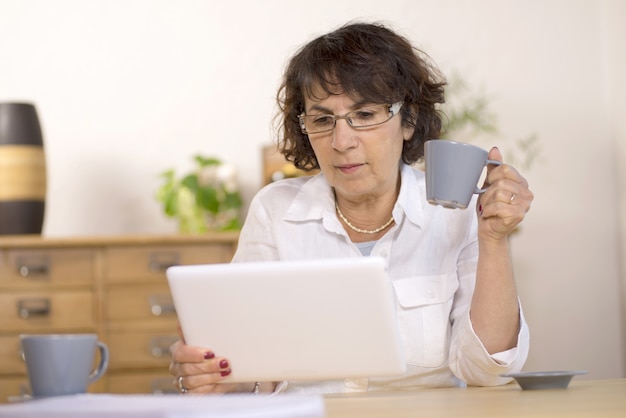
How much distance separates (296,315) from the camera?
128 centimetres

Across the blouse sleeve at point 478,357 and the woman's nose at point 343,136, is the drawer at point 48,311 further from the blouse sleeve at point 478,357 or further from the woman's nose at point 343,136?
the blouse sleeve at point 478,357

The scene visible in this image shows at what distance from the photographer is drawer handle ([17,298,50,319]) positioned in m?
3.13

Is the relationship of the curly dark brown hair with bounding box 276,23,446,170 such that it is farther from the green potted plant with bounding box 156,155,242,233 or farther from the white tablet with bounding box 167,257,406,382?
the green potted plant with bounding box 156,155,242,233

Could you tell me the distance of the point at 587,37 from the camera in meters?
3.81

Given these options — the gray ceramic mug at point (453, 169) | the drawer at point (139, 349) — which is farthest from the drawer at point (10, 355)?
the gray ceramic mug at point (453, 169)

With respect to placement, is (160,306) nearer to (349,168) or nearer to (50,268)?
(50,268)

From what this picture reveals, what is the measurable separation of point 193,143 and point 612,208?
167 cm

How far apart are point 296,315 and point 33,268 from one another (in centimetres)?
207

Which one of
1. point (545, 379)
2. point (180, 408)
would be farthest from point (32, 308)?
point (180, 408)

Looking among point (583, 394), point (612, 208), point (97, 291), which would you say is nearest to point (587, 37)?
point (612, 208)

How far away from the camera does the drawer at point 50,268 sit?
3145mm

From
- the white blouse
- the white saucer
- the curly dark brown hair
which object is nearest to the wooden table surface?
the white saucer

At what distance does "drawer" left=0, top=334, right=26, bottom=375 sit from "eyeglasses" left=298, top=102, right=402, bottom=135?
164 cm

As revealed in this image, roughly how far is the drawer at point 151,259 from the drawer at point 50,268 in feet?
0.27
